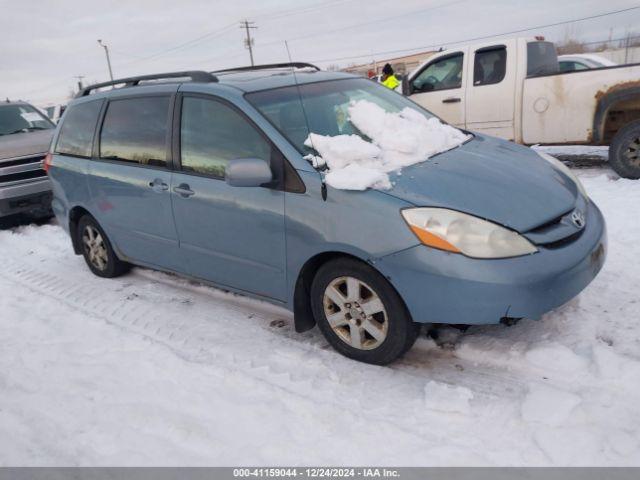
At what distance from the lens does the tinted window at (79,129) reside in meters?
4.95

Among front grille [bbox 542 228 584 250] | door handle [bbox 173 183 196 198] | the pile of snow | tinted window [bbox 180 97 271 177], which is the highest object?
tinted window [bbox 180 97 271 177]

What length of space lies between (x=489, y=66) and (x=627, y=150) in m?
2.22

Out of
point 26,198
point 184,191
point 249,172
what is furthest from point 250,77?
point 26,198

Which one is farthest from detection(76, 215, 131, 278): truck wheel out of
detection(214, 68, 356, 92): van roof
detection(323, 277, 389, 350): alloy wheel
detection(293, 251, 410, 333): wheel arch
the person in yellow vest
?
the person in yellow vest

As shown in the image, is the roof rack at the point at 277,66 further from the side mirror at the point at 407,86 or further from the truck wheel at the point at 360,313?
the side mirror at the point at 407,86

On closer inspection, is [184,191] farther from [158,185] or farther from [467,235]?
[467,235]

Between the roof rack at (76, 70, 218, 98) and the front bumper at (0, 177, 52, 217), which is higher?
the roof rack at (76, 70, 218, 98)

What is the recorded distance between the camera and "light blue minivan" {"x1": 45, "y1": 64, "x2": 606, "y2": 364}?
281 cm

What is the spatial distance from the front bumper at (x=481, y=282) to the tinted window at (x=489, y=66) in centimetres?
533

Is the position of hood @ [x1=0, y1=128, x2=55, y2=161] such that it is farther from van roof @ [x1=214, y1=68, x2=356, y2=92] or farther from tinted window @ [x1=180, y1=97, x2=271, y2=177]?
tinted window @ [x1=180, y1=97, x2=271, y2=177]

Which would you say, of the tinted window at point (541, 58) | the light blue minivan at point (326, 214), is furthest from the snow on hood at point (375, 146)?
the tinted window at point (541, 58)

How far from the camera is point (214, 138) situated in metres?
3.71

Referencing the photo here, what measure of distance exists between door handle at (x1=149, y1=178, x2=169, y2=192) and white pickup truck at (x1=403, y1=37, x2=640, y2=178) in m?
5.20

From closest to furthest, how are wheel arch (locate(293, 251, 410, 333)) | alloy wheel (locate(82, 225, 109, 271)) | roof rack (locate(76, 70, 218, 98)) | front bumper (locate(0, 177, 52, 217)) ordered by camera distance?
wheel arch (locate(293, 251, 410, 333))
roof rack (locate(76, 70, 218, 98))
alloy wheel (locate(82, 225, 109, 271))
front bumper (locate(0, 177, 52, 217))
